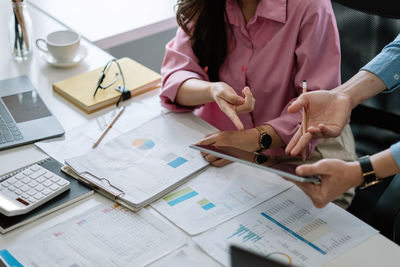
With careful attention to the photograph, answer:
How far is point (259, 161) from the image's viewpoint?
1224 mm

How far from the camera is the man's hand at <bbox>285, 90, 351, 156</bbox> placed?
135cm

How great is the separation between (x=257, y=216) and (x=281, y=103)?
1.57ft

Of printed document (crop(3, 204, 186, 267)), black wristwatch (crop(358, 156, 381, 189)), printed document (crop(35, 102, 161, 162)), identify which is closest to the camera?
printed document (crop(3, 204, 186, 267))

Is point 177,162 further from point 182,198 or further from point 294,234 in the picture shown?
point 294,234

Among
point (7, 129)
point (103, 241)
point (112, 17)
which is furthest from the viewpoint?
point (112, 17)

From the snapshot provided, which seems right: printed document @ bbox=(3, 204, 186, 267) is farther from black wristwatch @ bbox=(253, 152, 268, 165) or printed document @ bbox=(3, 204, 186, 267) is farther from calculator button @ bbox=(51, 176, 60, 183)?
black wristwatch @ bbox=(253, 152, 268, 165)

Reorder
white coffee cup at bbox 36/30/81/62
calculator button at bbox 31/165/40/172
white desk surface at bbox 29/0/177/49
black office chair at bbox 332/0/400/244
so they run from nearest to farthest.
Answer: calculator button at bbox 31/165/40/172
black office chair at bbox 332/0/400/244
white coffee cup at bbox 36/30/81/62
white desk surface at bbox 29/0/177/49

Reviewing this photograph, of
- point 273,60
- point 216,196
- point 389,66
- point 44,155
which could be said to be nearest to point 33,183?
point 44,155

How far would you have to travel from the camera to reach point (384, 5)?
1512mm

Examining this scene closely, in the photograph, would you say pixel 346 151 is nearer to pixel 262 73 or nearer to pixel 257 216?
pixel 262 73

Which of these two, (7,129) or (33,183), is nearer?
(33,183)

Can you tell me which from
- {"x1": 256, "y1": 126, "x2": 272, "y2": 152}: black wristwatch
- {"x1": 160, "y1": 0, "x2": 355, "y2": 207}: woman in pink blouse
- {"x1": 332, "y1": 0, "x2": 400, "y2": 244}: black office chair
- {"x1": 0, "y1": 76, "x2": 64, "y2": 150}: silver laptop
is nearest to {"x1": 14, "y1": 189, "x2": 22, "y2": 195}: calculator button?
{"x1": 0, "y1": 76, "x2": 64, "y2": 150}: silver laptop

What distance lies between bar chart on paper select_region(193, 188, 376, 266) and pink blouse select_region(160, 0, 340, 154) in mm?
303

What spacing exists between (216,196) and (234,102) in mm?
280
